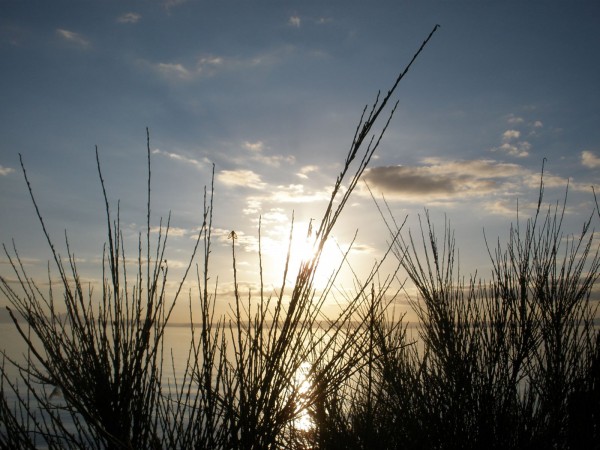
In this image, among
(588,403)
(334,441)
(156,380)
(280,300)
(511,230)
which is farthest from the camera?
(334,441)

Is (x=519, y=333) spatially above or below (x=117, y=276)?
below

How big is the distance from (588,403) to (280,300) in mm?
3780

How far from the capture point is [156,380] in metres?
2.15

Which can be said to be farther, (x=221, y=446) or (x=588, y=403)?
(x=588, y=403)

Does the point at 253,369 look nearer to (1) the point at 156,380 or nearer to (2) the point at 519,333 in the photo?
(1) the point at 156,380

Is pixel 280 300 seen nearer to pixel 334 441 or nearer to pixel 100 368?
pixel 100 368

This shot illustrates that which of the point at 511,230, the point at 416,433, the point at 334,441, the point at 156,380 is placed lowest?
the point at 334,441

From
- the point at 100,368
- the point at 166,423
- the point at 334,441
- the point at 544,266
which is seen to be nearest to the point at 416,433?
the point at 334,441

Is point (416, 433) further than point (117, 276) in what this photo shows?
Yes

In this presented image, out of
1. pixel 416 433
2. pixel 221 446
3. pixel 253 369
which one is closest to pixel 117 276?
pixel 253 369

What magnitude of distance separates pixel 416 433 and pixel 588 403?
1.52 meters

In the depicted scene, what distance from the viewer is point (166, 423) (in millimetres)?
2232

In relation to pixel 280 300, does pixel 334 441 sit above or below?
below

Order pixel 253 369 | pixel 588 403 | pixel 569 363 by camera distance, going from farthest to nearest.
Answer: pixel 569 363 → pixel 588 403 → pixel 253 369
